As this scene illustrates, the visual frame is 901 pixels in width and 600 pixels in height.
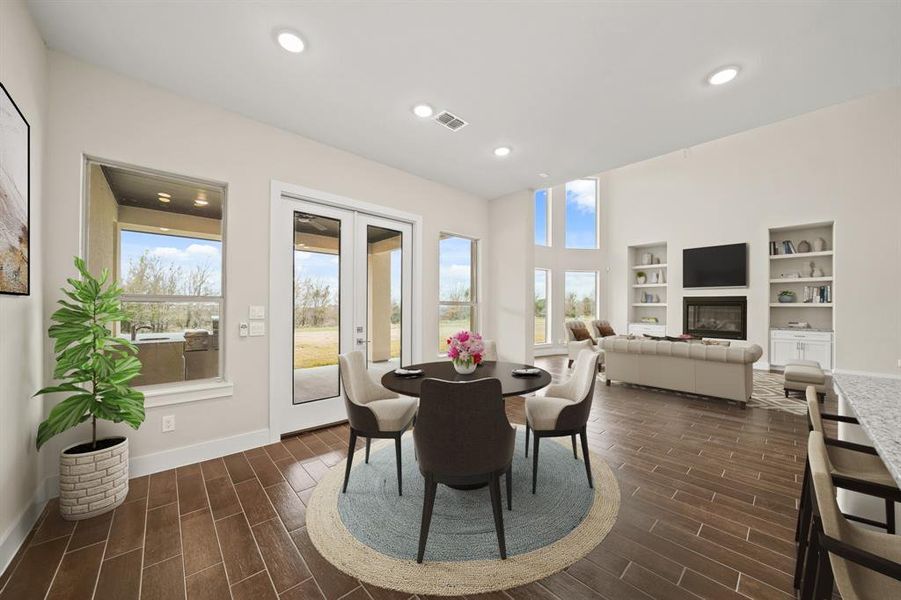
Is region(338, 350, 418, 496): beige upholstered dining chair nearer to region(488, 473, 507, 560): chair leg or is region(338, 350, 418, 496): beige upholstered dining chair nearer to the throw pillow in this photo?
region(488, 473, 507, 560): chair leg

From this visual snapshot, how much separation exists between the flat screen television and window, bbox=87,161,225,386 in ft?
29.1

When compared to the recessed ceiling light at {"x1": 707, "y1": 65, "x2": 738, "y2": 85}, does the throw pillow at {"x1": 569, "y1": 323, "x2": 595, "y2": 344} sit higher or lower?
lower

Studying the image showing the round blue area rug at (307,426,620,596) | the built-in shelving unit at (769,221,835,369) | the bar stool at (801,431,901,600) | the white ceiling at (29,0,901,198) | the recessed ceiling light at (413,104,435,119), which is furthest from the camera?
the built-in shelving unit at (769,221,835,369)

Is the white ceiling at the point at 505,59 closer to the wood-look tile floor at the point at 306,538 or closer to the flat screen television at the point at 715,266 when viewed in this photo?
the wood-look tile floor at the point at 306,538

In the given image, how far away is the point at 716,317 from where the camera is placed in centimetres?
758

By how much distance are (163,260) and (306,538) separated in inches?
94.2

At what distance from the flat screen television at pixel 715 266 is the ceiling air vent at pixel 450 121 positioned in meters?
7.08

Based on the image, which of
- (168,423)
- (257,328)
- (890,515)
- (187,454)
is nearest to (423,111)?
(257,328)

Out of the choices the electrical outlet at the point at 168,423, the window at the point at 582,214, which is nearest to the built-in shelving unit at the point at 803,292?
the window at the point at 582,214

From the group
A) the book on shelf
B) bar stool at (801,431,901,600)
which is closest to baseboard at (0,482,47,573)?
bar stool at (801,431,901,600)

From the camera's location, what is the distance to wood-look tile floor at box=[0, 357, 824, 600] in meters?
1.57

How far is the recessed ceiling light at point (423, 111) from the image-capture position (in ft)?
9.50

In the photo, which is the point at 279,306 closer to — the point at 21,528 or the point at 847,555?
the point at 21,528

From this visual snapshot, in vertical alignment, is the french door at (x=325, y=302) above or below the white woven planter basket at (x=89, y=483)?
above
